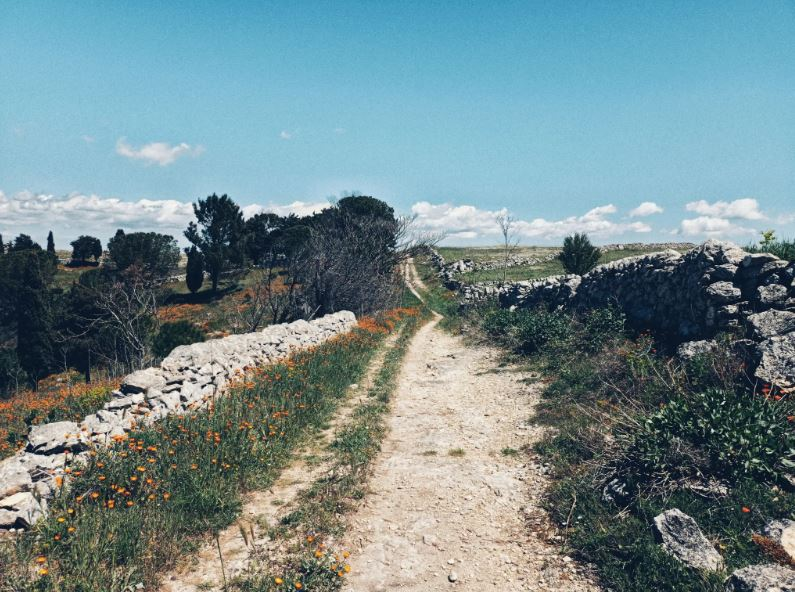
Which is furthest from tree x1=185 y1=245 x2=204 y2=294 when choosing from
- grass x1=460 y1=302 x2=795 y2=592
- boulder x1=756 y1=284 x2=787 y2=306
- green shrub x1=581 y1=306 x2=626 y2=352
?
boulder x1=756 y1=284 x2=787 y2=306

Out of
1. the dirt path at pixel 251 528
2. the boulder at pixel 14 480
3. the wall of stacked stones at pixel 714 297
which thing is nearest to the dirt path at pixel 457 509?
the dirt path at pixel 251 528

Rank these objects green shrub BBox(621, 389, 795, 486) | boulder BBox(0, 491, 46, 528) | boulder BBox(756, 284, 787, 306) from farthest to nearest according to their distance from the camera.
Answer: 1. boulder BBox(756, 284, 787, 306)
2. green shrub BBox(621, 389, 795, 486)
3. boulder BBox(0, 491, 46, 528)

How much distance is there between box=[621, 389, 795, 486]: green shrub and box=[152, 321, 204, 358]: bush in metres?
16.3

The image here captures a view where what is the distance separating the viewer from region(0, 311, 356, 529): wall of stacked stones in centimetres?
472

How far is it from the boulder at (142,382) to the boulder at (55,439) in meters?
1.57

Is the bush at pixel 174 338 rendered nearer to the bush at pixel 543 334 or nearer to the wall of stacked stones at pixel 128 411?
the wall of stacked stones at pixel 128 411

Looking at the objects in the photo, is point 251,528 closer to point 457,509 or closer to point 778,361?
point 457,509

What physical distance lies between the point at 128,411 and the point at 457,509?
5.46 meters

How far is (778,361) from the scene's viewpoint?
670cm

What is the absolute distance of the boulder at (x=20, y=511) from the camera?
4488 mm

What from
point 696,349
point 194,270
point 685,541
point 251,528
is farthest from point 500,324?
point 194,270

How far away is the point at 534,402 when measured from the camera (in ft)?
32.3

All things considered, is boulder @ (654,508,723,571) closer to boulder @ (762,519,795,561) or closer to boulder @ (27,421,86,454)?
boulder @ (762,519,795,561)

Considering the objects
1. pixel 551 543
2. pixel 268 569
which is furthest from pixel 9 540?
pixel 551 543
